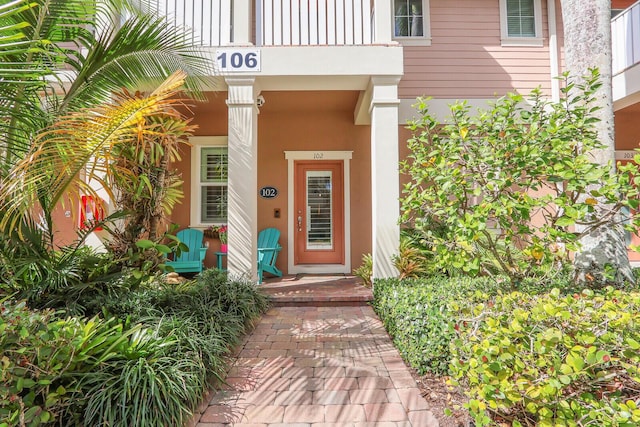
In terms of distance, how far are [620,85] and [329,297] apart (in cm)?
553

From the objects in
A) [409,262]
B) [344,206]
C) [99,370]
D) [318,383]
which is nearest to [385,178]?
[409,262]

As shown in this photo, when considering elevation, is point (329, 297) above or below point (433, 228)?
below

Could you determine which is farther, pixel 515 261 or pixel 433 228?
pixel 433 228

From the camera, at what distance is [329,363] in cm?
272

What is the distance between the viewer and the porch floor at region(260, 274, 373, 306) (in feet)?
14.3

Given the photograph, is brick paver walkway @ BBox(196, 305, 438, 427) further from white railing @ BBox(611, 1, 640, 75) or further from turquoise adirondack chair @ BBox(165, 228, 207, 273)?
white railing @ BBox(611, 1, 640, 75)

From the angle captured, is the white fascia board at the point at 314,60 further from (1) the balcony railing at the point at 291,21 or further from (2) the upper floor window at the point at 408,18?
(2) the upper floor window at the point at 408,18

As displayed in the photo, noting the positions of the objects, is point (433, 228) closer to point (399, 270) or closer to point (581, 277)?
point (399, 270)

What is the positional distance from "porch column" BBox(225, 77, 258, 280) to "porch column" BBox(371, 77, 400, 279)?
1.65 meters

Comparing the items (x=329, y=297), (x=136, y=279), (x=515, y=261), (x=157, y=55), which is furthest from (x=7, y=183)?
(x=515, y=261)

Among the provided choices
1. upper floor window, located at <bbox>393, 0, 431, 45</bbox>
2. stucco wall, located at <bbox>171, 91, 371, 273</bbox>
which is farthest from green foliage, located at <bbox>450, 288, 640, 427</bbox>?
upper floor window, located at <bbox>393, 0, 431, 45</bbox>

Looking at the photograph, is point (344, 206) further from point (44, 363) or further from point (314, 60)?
point (44, 363)

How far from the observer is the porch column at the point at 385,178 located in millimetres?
4312

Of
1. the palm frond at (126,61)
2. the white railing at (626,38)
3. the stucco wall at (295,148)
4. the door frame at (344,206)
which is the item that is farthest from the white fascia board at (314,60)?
the white railing at (626,38)
